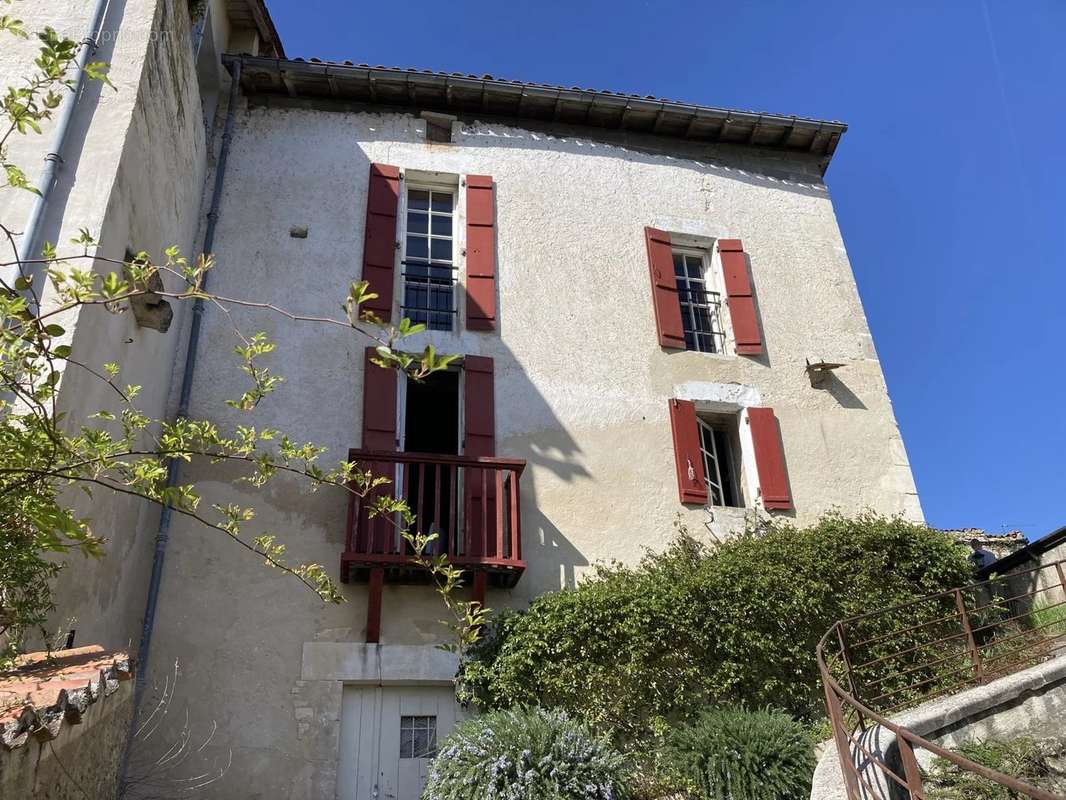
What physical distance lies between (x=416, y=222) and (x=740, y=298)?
4071 mm

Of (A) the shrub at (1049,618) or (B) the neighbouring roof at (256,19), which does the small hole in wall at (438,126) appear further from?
(A) the shrub at (1049,618)

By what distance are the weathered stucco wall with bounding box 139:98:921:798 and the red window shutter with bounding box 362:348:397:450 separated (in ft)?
0.52

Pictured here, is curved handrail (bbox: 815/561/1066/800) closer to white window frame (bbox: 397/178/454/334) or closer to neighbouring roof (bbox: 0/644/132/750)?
neighbouring roof (bbox: 0/644/132/750)

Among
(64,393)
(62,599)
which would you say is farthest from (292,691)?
(64,393)

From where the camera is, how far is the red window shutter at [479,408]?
8844mm

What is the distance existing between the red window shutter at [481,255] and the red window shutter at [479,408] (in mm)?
552

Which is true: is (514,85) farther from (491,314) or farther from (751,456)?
(751,456)

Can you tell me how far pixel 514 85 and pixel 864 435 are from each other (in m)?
6.11

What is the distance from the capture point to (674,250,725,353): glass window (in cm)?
1073

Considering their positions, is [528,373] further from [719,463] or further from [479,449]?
[719,463]

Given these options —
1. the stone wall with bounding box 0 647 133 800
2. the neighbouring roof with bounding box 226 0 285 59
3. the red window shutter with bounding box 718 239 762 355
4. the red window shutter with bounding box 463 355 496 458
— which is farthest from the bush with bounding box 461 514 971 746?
the neighbouring roof with bounding box 226 0 285 59

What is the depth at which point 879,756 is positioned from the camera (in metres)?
5.79

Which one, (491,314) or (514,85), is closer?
(491,314)

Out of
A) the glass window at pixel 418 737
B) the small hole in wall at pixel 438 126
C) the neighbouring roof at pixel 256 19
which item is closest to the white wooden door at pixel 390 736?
the glass window at pixel 418 737
